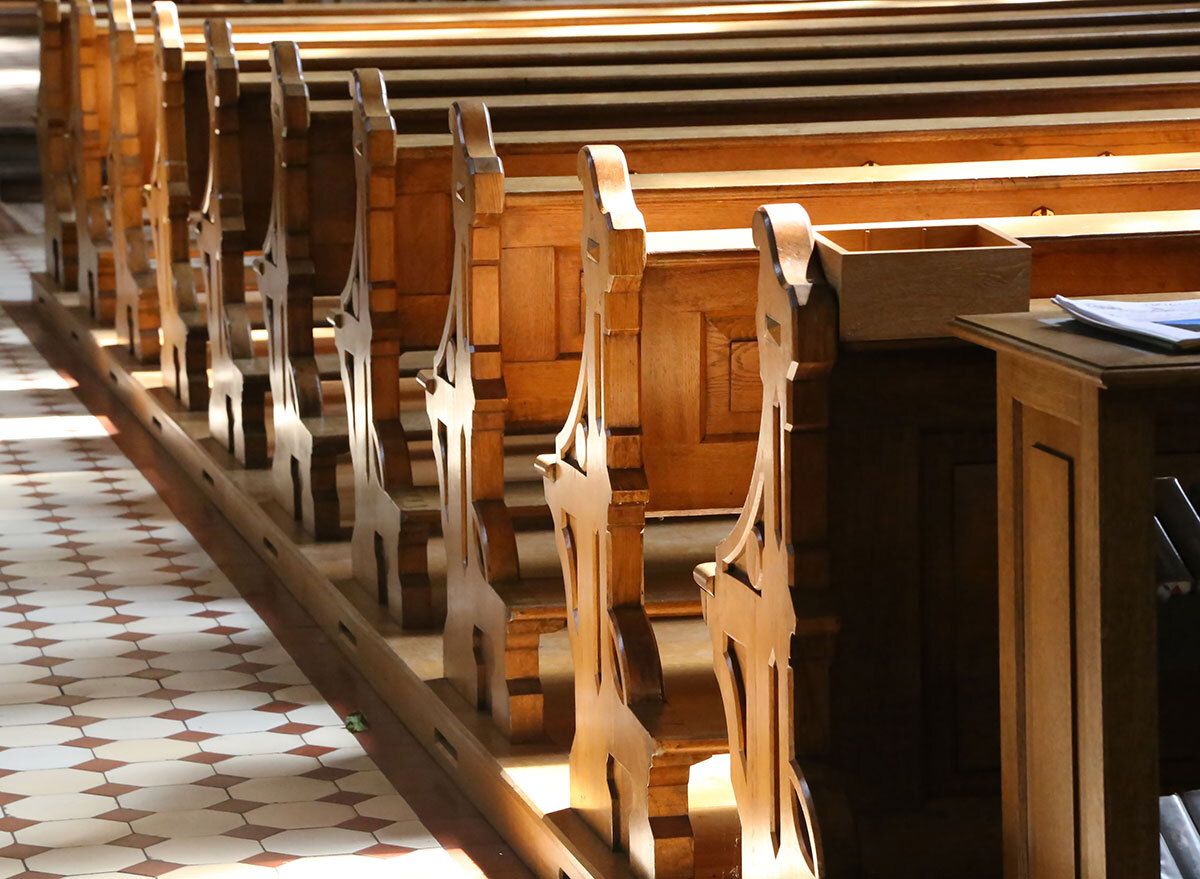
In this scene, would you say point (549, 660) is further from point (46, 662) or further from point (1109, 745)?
point (1109, 745)

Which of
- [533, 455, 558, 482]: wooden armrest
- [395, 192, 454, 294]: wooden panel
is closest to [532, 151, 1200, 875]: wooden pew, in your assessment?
[533, 455, 558, 482]: wooden armrest

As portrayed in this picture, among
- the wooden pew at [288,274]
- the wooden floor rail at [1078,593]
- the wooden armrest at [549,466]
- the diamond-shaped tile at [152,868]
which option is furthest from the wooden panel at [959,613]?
the wooden pew at [288,274]

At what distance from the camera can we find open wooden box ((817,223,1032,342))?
7.43 ft

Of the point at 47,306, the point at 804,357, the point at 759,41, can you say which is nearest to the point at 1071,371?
the point at 804,357

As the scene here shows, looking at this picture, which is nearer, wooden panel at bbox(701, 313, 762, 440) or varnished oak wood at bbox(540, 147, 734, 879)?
varnished oak wood at bbox(540, 147, 734, 879)

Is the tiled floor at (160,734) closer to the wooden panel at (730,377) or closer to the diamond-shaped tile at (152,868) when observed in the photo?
the diamond-shaped tile at (152,868)

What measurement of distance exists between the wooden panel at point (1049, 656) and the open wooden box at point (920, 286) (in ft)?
1.16

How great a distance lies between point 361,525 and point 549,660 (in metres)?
0.82

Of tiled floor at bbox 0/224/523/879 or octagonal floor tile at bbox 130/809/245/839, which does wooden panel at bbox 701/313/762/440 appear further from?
octagonal floor tile at bbox 130/809/245/839

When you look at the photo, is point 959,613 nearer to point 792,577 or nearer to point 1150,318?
point 792,577

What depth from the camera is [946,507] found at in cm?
244

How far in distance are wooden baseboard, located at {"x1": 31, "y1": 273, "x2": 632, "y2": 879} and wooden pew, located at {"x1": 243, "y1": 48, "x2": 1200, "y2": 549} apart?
110 millimetres

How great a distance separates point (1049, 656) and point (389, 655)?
95.8 inches

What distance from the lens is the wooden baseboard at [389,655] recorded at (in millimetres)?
3234
